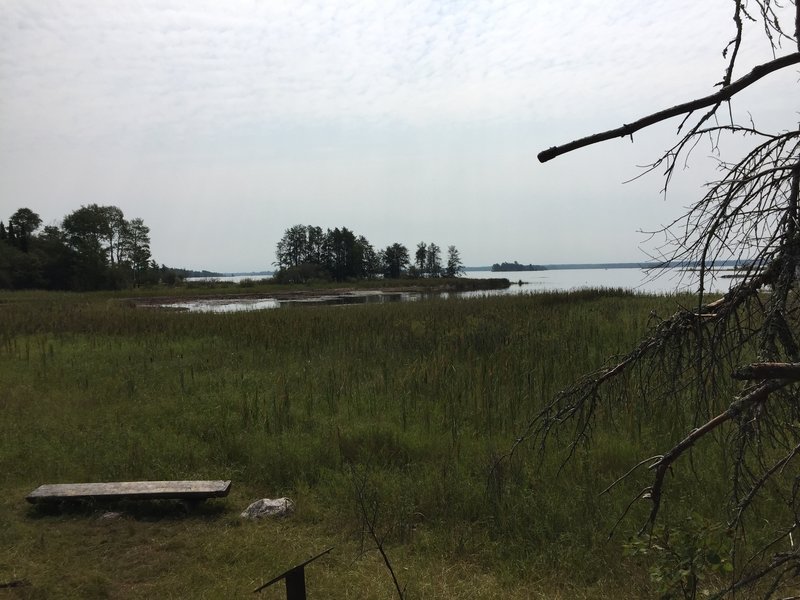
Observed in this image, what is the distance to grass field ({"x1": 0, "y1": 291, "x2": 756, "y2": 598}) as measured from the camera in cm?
360

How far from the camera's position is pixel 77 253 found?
184 feet

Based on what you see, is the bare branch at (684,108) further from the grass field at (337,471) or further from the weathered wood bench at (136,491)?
the weathered wood bench at (136,491)

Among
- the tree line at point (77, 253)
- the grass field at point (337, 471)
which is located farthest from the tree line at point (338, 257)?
the grass field at point (337, 471)

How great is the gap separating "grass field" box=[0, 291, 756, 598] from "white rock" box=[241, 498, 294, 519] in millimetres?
94

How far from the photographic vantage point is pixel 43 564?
385cm

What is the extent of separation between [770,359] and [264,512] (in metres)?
4.05

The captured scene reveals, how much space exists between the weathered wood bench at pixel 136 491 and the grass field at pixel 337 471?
17 centimetres

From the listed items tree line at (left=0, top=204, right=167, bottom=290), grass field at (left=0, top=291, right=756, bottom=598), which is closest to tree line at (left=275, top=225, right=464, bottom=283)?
tree line at (left=0, top=204, right=167, bottom=290)

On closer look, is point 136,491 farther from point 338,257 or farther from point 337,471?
point 338,257

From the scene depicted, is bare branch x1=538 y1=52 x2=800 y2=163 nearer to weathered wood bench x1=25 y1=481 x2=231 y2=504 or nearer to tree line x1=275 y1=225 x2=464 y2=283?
weathered wood bench x1=25 y1=481 x2=231 y2=504

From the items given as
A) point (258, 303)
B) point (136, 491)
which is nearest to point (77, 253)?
point (258, 303)

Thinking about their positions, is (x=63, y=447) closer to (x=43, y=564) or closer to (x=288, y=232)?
(x=43, y=564)

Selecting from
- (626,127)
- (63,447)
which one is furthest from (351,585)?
(63,447)

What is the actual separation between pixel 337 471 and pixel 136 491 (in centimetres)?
183
